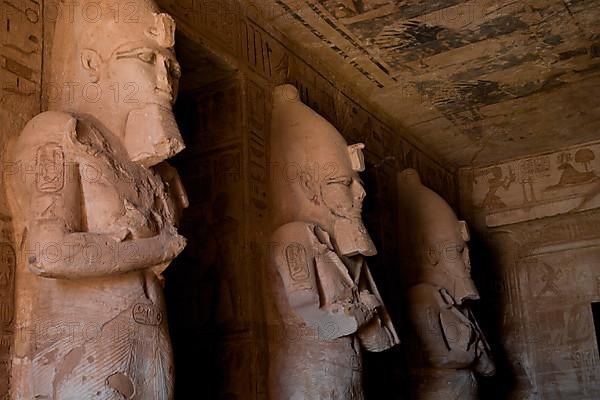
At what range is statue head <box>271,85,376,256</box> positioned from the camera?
5.26m

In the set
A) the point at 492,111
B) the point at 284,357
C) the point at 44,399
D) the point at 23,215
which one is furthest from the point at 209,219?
the point at 492,111

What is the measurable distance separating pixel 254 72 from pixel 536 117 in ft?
12.7

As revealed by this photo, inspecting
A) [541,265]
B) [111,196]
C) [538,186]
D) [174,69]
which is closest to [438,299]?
[541,265]

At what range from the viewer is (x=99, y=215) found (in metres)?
3.52

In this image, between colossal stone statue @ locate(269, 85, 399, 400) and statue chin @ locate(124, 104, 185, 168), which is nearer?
statue chin @ locate(124, 104, 185, 168)

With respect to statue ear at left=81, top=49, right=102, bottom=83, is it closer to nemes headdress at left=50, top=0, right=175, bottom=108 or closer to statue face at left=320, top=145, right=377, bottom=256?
nemes headdress at left=50, top=0, right=175, bottom=108

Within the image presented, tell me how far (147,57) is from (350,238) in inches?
76.3

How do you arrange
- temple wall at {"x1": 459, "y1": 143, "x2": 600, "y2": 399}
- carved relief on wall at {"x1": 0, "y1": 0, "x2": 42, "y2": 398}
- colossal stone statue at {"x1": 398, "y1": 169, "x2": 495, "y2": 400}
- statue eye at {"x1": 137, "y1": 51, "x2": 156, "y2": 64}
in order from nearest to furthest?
carved relief on wall at {"x1": 0, "y1": 0, "x2": 42, "y2": 398}, statue eye at {"x1": 137, "y1": 51, "x2": 156, "y2": 64}, colossal stone statue at {"x1": 398, "y1": 169, "x2": 495, "y2": 400}, temple wall at {"x1": 459, "y1": 143, "x2": 600, "y2": 399}

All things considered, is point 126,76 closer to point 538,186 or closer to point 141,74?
point 141,74

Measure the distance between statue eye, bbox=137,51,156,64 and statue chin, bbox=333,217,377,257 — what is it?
6.16 ft

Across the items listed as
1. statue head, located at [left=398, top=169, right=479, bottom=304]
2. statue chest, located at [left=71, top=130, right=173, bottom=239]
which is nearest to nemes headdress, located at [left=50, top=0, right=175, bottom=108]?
statue chest, located at [left=71, top=130, right=173, bottom=239]

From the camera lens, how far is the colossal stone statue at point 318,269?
16.1 ft

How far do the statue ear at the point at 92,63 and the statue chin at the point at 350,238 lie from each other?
200cm

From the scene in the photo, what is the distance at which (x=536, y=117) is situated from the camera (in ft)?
27.4
